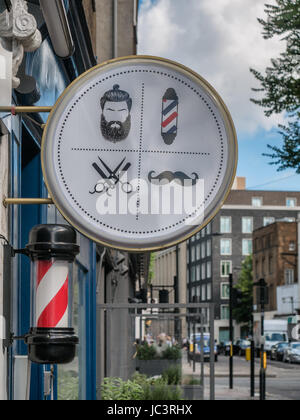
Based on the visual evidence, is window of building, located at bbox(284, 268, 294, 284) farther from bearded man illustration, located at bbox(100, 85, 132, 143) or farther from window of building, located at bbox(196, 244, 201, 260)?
bearded man illustration, located at bbox(100, 85, 132, 143)

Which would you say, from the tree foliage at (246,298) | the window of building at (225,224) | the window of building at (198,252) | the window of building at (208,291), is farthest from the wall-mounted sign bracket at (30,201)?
the window of building at (198,252)

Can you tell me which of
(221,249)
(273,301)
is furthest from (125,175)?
(221,249)

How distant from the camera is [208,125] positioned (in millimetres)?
2961

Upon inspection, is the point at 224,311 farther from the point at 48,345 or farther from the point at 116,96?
the point at 48,345

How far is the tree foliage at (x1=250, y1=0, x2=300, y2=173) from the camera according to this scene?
1669 centimetres

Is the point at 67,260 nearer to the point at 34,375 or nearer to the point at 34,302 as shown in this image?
the point at 34,302

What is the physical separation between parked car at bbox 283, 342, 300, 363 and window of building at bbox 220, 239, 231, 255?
6730 centimetres

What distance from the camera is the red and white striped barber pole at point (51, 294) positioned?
2816 mm

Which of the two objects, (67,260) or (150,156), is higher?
(150,156)

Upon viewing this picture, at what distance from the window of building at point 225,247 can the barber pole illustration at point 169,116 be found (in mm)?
117205

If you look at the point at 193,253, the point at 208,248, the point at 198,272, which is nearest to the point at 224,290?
the point at 208,248

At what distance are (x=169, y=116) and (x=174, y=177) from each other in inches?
9.2

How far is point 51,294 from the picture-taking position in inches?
111
